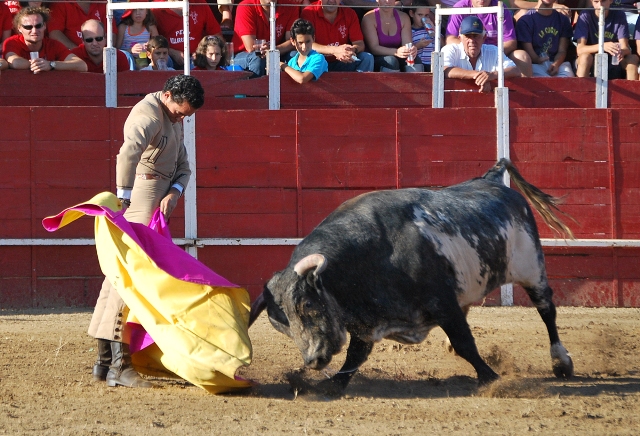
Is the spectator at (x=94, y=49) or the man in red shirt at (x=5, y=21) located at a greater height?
the man in red shirt at (x=5, y=21)

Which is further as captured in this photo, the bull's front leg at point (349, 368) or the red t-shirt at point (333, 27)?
the red t-shirt at point (333, 27)

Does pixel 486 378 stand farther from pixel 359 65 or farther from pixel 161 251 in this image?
pixel 359 65

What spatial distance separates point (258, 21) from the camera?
8.34 metres

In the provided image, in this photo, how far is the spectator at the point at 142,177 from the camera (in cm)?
444

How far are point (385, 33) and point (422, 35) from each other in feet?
1.40

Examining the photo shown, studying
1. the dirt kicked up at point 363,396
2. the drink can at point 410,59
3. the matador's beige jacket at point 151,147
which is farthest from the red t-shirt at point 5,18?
the matador's beige jacket at point 151,147

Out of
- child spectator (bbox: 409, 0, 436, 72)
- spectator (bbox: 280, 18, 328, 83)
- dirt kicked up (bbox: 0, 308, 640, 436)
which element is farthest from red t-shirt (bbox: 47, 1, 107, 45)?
dirt kicked up (bbox: 0, 308, 640, 436)

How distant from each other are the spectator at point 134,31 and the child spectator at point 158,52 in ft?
0.77

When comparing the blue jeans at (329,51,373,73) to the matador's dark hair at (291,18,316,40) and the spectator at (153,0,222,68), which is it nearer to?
the matador's dark hair at (291,18,316,40)

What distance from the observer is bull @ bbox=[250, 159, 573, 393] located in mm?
4051

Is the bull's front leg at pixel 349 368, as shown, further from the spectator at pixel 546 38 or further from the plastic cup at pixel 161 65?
the spectator at pixel 546 38

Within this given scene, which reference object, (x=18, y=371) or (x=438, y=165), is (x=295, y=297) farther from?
(x=438, y=165)

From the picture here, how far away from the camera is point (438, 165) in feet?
25.1

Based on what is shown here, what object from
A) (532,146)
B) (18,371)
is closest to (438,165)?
(532,146)
